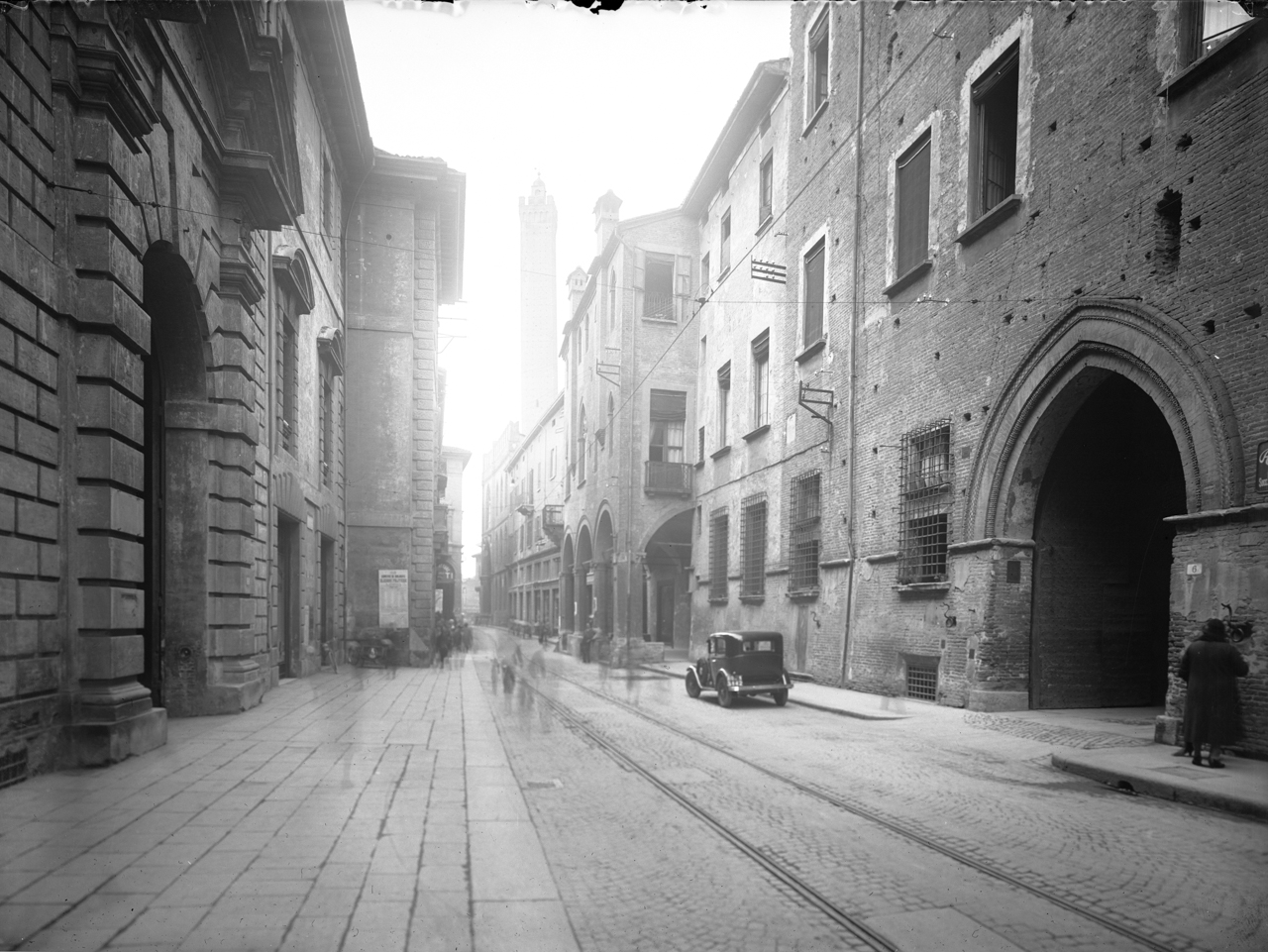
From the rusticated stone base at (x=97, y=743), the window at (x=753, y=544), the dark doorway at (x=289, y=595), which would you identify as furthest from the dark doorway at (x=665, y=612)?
the rusticated stone base at (x=97, y=743)

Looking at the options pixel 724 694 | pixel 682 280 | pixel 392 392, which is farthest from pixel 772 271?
pixel 392 392

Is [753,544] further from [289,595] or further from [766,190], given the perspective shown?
[289,595]

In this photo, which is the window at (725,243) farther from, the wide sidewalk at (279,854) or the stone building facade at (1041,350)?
the wide sidewalk at (279,854)

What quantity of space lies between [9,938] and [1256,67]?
11774mm

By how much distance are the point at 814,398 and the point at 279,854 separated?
1561 cm

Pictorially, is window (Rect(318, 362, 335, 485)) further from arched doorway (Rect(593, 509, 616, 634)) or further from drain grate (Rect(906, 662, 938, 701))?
drain grate (Rect(906, 662, 938, 701))

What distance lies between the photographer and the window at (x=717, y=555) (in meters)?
24.6

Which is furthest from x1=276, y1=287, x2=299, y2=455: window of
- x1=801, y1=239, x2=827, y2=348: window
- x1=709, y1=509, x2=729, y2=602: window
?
x1=709, y1=509, x2=729, y2=602: window

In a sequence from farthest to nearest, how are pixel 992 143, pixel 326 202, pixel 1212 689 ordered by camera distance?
pixel 326 202
pixel 992 143
pixel 1212 689

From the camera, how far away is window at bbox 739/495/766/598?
22000 millimetres

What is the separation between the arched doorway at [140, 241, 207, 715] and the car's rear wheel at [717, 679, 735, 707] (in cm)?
780

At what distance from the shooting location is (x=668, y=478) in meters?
28.9

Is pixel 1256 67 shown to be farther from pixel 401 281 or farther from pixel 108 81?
pixel 401 281

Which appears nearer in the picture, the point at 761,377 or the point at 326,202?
the point at 326,202
